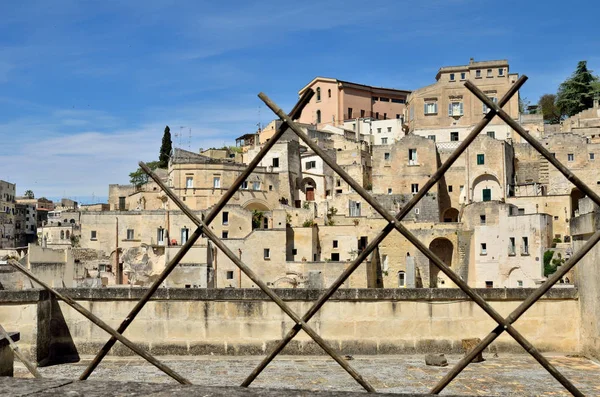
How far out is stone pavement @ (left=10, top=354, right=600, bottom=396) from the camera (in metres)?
6.21

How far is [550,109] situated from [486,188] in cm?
3829

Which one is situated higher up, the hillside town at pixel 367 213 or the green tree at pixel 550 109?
the green tree at pixel 550 109

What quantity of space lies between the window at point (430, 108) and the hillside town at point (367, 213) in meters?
0.10

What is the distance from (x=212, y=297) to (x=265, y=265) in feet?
126

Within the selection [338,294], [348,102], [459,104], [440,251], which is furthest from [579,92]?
[338,294]

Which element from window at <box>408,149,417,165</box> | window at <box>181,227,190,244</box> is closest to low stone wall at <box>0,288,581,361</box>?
window at <box>181,227,190,244</box>

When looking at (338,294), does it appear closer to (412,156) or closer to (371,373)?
(371,373)

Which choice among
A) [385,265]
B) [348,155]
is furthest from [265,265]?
[348,155]

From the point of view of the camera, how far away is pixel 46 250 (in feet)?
146

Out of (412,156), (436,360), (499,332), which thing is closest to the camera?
(499,332)

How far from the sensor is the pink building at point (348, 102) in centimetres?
7869

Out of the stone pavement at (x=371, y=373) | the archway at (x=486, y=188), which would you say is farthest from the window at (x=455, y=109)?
the stone pavement at (x=371, y=373)

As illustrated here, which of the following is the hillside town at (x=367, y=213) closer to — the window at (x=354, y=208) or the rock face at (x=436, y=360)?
the window at (x=354, y=208)

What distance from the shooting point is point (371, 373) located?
22.4 ft
